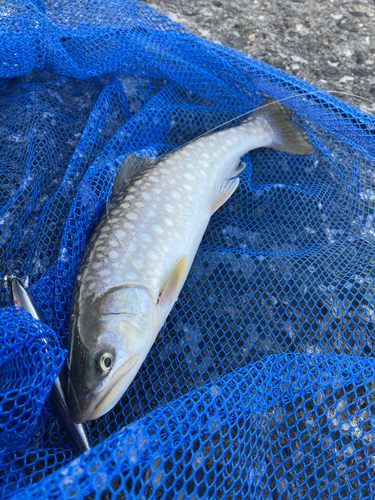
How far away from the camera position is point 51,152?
2.37 m

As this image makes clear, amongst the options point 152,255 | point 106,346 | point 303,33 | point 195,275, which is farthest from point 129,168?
point 303,33

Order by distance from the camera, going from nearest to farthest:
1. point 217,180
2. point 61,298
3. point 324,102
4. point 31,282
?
point 61,298 < point 31,282 < point 217,180 < point 324,102

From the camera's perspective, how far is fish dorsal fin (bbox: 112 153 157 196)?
2084 mm

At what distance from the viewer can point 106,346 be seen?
1.51 m

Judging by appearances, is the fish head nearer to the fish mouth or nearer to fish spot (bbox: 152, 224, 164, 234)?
the fish mouth

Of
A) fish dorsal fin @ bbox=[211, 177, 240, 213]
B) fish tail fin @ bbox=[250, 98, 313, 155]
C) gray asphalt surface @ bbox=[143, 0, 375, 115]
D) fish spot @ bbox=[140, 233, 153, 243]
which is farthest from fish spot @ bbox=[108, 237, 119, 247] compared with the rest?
gray asphalt surface @ bbox=[143, 0, 375, 115]

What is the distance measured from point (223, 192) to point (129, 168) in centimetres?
62

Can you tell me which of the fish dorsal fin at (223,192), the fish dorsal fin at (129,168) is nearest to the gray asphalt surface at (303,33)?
the fish dorsal fin at (223,192)

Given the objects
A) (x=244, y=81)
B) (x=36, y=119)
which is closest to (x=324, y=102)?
(x=244, y=81)

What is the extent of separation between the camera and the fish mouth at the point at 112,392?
1442 millimetres

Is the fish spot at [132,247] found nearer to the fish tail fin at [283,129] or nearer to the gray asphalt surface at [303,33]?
the fish tail fin at [283,129]

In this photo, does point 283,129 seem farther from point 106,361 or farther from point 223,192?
point 106,361

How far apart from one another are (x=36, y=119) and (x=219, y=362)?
2076 mm

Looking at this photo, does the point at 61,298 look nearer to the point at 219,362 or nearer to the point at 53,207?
the point at 53,207
